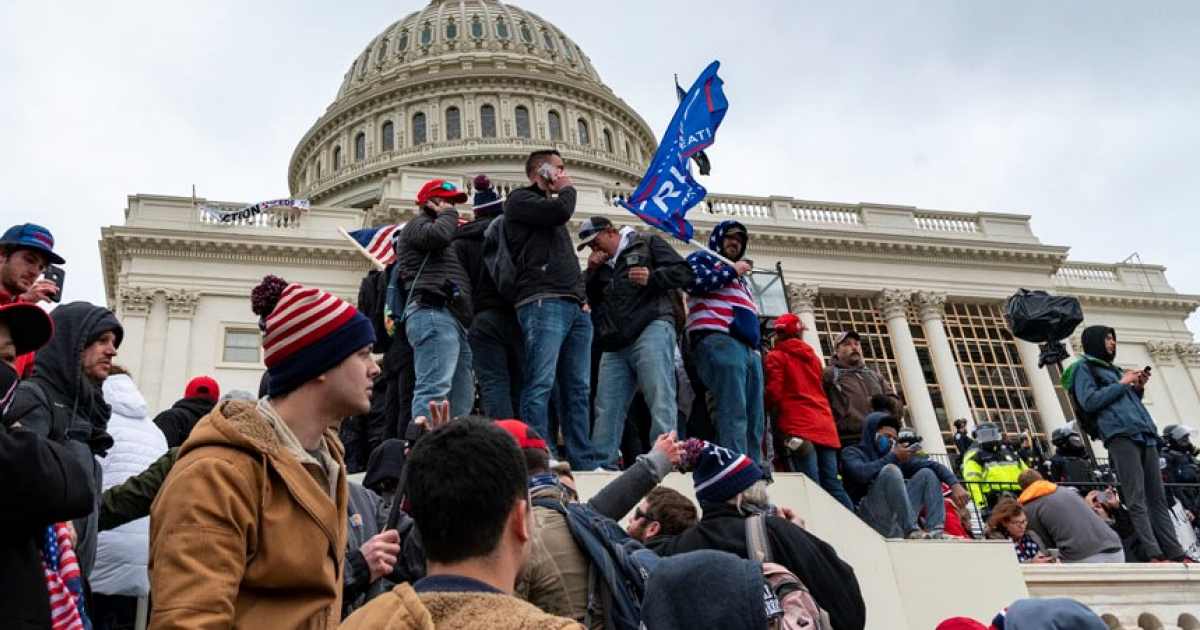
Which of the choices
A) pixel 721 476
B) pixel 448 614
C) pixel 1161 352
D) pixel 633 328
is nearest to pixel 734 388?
pixel 633 328

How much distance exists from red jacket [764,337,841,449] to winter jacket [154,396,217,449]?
425cm

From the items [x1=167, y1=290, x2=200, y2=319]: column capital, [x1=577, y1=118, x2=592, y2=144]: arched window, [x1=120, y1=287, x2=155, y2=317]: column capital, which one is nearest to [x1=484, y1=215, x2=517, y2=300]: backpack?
[x1=167, y1=290, x2=200, y2=319]: column capital

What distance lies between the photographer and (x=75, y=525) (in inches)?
133

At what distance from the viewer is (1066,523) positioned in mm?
7809

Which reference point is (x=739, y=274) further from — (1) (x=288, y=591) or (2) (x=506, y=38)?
(2) (x=506, y=38)

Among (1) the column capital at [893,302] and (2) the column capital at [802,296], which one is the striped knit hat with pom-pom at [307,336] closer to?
(2) the column capital at [802,296]

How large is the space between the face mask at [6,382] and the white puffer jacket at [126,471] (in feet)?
3.98

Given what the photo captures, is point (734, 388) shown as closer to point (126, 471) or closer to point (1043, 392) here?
point (126, 471)

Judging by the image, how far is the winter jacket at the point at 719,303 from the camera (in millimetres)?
7125

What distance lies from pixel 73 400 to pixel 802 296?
2829cm

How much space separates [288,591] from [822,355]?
2817 cm

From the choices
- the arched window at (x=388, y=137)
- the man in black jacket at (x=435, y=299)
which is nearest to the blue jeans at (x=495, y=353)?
the man in black jacket at (x=435, y=299)

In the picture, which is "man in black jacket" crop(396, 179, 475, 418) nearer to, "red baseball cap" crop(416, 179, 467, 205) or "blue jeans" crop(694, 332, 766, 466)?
"red baseball cap" crop(416, 179, 467, 205)

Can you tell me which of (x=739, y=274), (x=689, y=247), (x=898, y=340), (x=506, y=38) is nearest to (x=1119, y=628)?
(x=739, y=274)
